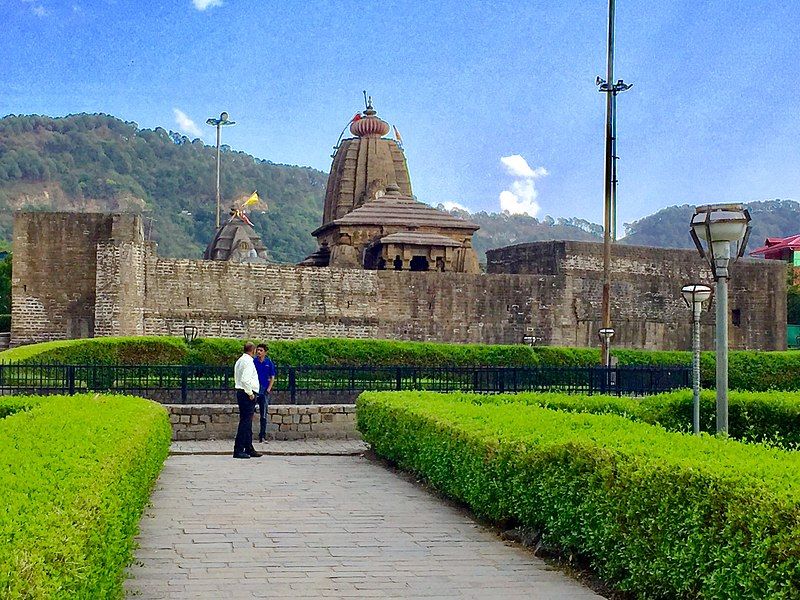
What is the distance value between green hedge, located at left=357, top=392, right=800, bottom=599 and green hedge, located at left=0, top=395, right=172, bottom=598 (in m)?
2.54

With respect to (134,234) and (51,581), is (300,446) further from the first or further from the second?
(134,234)

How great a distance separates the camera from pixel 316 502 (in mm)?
9422

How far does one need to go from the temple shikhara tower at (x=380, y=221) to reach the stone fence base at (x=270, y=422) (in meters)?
20.4

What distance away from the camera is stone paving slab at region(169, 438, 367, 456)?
1348 centimetres

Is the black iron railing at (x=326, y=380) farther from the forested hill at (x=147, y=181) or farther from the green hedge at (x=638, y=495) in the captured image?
the forested hill at (x=147, y=181)

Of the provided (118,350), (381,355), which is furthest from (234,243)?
(118,350)

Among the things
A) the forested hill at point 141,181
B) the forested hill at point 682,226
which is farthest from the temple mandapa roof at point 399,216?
the forested hill at point 682,226

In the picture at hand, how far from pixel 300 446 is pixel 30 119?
134 metres

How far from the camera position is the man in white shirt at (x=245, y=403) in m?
12.9

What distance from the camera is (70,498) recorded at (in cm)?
479

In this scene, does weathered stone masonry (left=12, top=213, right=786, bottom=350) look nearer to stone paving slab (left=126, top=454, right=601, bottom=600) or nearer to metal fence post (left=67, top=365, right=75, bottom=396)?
metal fence post (left=67, top=365, right=75, bottom=396)

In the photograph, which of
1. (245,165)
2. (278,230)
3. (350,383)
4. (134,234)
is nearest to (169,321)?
(134,234)

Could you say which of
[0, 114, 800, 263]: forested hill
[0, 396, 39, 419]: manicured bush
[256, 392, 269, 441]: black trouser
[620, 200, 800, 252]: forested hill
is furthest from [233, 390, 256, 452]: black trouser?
[620, 200, 800, 252]: forested hill

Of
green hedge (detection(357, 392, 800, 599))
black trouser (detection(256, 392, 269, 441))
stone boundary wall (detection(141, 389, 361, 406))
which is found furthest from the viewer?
stone boundary wall (detection(141, 389, 361, 406))
